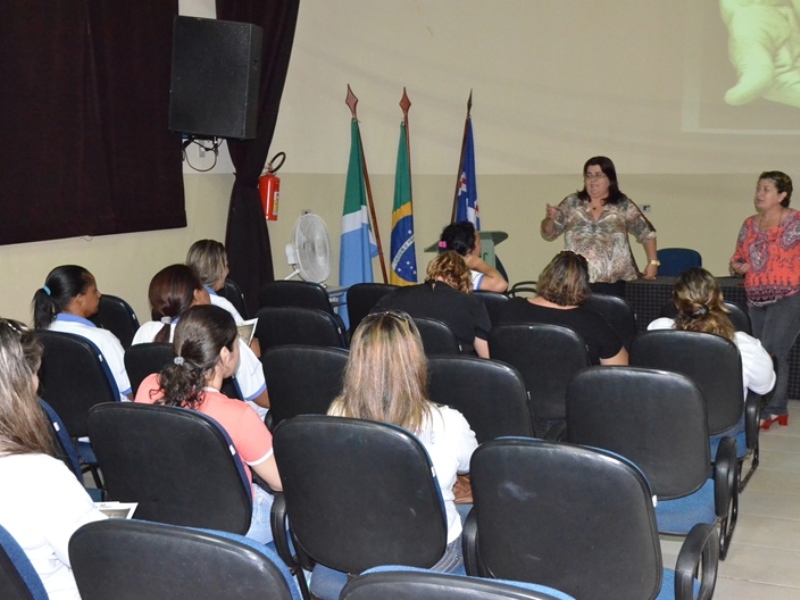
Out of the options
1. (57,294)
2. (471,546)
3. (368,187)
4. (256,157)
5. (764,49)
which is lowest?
(471,546)

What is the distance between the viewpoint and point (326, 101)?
7.39 m

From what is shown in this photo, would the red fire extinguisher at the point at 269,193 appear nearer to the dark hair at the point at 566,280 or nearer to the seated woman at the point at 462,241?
the seated woman at the point at 462,241

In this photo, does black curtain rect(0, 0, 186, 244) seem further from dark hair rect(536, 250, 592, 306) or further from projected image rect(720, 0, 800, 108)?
projected image rect(720, 0, 800, 108)

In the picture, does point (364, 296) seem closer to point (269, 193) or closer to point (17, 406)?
point (269, 193)

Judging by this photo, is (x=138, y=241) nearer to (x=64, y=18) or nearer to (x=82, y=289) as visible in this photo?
(x=64, y=18)

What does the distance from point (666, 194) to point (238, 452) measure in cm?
599

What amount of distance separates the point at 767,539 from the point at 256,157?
4255 mm

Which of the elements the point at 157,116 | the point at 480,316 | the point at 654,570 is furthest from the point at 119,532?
the point at 157,116

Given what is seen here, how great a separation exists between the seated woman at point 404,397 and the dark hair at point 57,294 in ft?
5.39

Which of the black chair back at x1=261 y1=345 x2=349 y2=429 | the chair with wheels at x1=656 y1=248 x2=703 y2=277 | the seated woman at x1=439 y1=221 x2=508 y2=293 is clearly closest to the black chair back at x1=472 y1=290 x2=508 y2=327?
the seated woman at x1=439 y1=221 x2=508 y2=293

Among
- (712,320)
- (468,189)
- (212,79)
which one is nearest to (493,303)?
(712,320)

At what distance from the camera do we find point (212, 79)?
5.42m

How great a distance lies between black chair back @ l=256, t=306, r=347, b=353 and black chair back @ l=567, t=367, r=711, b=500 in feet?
4.66

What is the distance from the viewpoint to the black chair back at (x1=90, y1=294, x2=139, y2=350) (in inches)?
159
